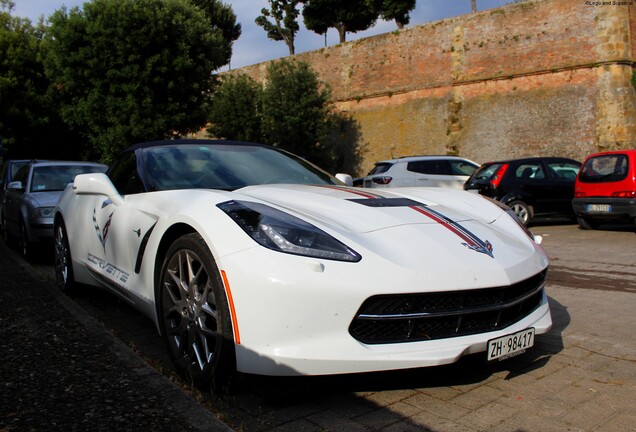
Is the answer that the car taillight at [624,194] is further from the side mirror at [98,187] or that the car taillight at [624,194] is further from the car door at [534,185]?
the side mirror at [98,187]

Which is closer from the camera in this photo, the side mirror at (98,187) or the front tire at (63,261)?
the side mirror at (98,187)

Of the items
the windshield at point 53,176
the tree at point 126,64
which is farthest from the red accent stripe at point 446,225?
the tree at point 126,64

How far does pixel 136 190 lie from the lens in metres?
4.05

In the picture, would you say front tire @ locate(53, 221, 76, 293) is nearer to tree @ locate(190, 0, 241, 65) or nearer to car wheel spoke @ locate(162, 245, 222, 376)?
car wheel spoke @ locate(162, 245, 222, 376)

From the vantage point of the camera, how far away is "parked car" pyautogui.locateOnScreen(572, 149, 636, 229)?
10188 millimetres

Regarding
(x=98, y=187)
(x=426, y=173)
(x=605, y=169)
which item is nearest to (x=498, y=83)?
(x=426, y=173)

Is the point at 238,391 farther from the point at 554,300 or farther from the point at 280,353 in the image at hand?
the point at 554,300

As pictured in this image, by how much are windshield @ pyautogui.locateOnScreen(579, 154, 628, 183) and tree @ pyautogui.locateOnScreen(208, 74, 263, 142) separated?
71.5 feet

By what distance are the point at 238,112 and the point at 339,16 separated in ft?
57.4

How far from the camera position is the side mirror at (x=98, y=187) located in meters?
4.20

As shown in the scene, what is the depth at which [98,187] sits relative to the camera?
14.2 feet

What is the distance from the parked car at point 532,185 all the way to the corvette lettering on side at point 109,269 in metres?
9.31

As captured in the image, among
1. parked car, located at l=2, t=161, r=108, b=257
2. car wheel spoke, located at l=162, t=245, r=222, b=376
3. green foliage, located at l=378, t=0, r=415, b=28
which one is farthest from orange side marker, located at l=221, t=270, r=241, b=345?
green foliage, located at l=378, t=0, r=415, b=28

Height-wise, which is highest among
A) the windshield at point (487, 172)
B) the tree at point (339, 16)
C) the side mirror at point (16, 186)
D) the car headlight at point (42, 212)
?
the tree at point (339, 16)
